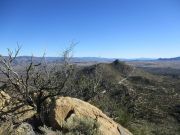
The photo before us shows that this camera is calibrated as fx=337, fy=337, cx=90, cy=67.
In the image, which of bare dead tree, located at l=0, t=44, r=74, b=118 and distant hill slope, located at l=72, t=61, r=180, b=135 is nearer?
bare dead tree, located at l=0, t=44, r=74, b=118

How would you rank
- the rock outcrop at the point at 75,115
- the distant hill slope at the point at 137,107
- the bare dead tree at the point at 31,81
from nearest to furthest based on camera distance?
the rock outcrop at the point at 75,115
the bare dead tree at the point at 31,81
the distant hill slope at the point at 137,107

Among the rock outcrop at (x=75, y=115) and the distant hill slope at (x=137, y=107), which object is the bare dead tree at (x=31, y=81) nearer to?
the rock outcrop at (x=75, y=115)

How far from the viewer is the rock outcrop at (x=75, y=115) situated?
32.2 ft

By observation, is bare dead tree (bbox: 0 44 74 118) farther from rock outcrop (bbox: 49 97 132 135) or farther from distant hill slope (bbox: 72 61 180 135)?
distant hill slope (bbox: 72 61 180 135)

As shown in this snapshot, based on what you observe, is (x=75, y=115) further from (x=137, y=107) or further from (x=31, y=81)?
(x=137, y=107)

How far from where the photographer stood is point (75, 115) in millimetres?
10055

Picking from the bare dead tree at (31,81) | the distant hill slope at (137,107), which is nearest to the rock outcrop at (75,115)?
the bare dead tree at (31,81)

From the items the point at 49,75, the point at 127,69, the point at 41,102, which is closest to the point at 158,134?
the point at 49,75

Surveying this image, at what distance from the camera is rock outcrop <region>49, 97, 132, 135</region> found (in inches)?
387

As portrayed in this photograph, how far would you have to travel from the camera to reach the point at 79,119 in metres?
9.64

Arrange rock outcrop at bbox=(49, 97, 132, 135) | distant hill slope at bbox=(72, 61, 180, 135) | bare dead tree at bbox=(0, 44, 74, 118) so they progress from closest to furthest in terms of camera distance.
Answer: rock outcrop at bbox=(49, 97, 132, 135) → bare dead tree at bbox=(0, 44, 74, 118) → distant hill slope at bbox=(72, 61, 180, 135)

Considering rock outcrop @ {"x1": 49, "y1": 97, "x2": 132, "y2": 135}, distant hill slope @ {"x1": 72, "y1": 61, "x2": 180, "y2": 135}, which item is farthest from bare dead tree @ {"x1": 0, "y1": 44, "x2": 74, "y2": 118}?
distant hill slope @ {"x1": 72, "y1": 61, "x2": 180, "y2": 135}

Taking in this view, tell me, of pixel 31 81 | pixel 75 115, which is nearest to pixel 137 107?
pixel 31 81

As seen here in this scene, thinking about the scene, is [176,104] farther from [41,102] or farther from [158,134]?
[41,102]
